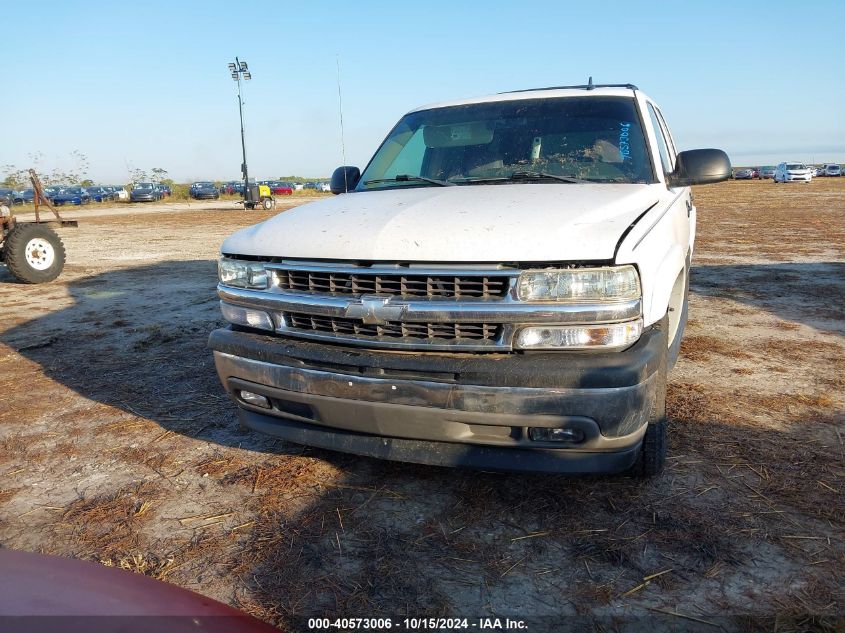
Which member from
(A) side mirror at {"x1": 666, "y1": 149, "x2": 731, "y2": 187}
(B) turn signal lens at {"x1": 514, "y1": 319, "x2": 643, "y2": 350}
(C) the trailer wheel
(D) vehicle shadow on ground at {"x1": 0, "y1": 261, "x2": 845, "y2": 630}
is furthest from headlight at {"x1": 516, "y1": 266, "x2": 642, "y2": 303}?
(C) the trailer wheel

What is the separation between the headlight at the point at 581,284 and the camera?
97.1 inches

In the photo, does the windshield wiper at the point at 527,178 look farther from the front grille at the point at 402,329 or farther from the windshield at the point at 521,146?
the front grille at the point at 402,329

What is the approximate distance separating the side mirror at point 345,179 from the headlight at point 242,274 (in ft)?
4.66

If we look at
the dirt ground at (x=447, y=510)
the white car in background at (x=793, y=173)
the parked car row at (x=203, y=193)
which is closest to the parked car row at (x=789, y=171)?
the white car in background at (x=793, y=173)

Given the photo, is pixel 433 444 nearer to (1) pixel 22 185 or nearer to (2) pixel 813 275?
(2) pixel 813 275

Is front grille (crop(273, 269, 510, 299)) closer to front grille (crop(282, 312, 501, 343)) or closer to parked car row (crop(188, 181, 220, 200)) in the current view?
front grille (crop(282, 312, 501, 343))

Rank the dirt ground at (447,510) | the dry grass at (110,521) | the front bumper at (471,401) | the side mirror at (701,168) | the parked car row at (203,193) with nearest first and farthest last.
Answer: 1. the dirt ground at (447,510)
2. the front bumper at (471,401)
3. the dry grass at (110,521)
4. the side mirror at (701,168)
5. the parked car row at (203,193)

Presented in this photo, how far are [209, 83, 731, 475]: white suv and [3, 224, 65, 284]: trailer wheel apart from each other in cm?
806

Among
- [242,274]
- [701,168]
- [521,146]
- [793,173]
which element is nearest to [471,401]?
[242,274]

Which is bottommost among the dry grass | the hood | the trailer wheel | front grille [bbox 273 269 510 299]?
the dry grass

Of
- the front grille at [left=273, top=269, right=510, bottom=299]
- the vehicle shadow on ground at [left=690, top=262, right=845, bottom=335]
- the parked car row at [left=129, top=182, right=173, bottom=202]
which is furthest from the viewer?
the parked car row at [left=129, top=182, right=173, bottom=202]

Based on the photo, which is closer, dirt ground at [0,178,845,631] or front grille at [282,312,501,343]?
dirt ground at [0,178,845,631]

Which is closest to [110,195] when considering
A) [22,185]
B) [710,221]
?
[22,185]

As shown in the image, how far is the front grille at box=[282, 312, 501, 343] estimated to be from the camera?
260cm
